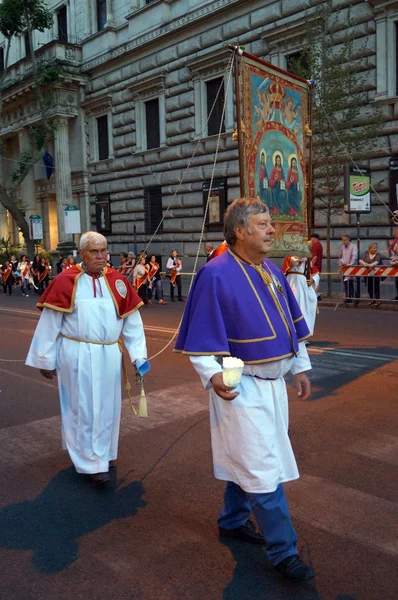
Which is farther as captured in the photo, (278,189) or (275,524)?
(278,189)

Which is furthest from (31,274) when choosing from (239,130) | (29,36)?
(239,130)

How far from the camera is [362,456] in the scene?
16.4ft

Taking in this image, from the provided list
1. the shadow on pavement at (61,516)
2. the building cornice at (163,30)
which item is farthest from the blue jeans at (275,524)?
the building cornice at (163,30)

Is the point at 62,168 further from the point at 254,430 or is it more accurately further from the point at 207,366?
the point at 254,430

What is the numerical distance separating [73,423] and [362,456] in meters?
2.25

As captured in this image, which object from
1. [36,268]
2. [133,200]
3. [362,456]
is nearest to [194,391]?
[362,456]

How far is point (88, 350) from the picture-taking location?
4.69m

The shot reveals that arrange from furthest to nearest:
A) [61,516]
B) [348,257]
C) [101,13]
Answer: [101,13], [348,257], [61,516]

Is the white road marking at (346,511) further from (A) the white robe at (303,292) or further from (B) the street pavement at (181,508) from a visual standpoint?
(A) the white robe at (303,292)

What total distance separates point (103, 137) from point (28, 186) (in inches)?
309

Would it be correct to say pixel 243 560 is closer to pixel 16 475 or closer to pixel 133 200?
pixel 16 475

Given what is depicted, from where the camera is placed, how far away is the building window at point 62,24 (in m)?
33.3

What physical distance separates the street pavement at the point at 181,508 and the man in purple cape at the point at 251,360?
14.4 inches

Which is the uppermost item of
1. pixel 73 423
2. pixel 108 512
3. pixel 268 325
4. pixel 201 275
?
pixel 201 275
